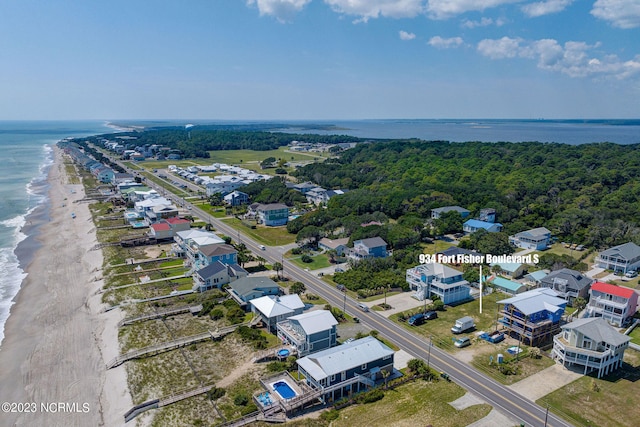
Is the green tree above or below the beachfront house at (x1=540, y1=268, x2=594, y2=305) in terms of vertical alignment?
below

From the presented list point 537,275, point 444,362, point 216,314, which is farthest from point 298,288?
point 537,275

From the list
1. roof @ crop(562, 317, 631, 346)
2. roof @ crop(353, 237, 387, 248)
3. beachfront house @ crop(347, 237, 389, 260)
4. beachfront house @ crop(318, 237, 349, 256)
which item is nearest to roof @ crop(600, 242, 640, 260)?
roof @ crop(562, 317, 631, 346)

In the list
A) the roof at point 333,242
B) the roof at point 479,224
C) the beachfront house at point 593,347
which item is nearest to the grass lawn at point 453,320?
the beachfront house at point 593,347

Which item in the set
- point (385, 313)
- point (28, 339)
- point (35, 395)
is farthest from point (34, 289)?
point (385, 313)

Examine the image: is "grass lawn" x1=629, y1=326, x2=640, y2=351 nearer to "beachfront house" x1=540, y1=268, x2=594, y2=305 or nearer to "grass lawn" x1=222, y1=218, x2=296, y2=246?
"beachfront house" x1=540, y1=268, x2=594, y2=305

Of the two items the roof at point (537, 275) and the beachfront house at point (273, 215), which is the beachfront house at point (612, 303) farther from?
the beachfront house at point (273, 215)

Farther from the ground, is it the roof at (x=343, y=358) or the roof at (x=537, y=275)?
the roof at (x=343, y=358)

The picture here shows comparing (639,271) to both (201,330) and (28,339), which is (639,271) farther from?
(28,339)
